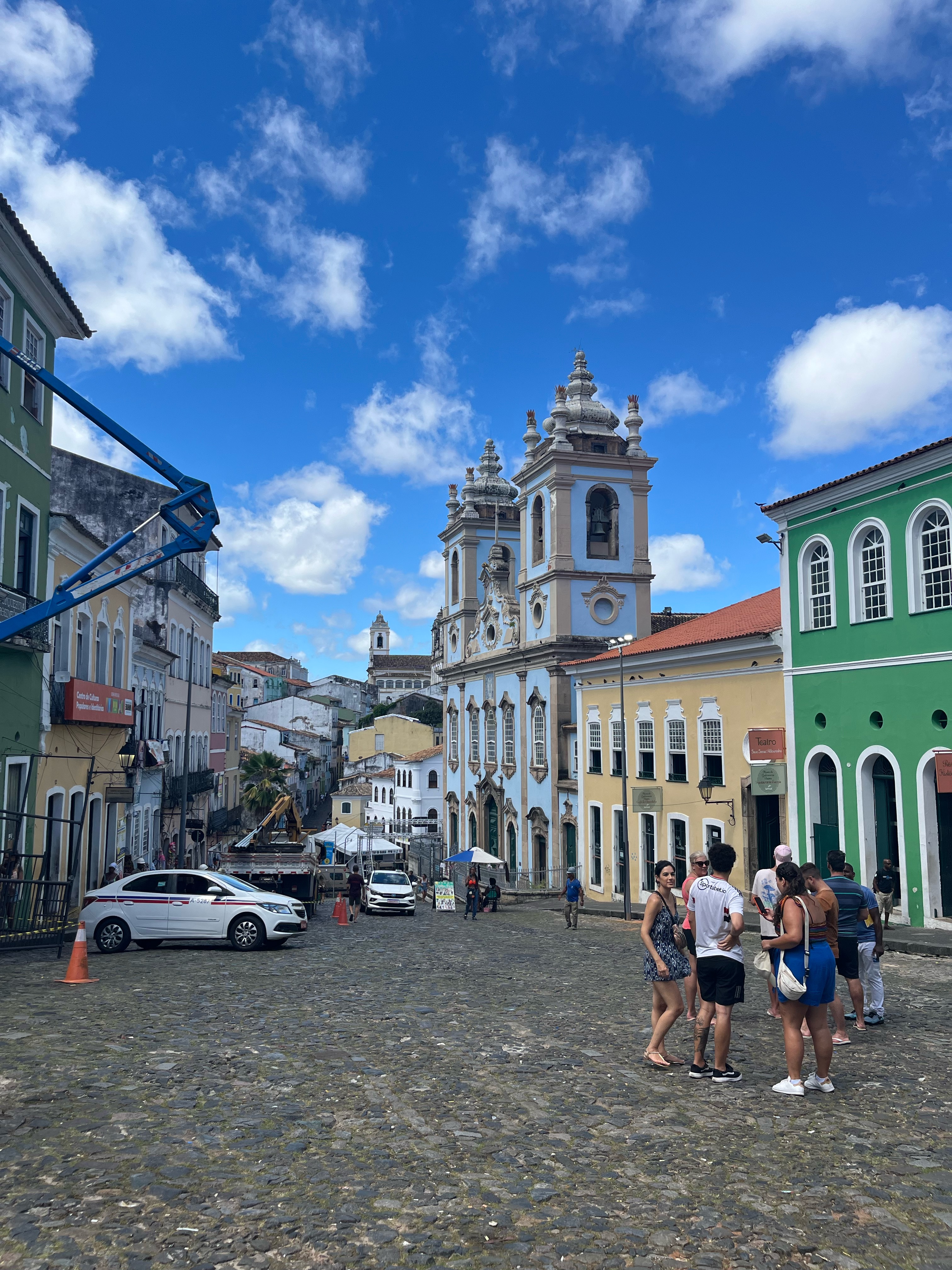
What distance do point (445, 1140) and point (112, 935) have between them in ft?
36.0

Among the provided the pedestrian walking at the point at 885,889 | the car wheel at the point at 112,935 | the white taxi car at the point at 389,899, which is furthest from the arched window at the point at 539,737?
the car wheel at the point at 112,935

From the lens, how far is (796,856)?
22.7 meters

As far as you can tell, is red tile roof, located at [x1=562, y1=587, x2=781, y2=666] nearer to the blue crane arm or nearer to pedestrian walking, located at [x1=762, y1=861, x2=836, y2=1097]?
the blue crane arm

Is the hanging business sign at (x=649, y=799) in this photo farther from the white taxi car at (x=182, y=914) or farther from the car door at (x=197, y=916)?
the car door at (x=197, y=916)

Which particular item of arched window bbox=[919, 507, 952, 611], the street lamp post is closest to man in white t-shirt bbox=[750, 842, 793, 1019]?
arched window bbox=[919, 507, 952, 611]

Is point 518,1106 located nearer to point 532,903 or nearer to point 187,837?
point 532,903

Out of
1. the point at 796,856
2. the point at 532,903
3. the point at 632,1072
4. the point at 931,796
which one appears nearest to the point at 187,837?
the point at 532,903

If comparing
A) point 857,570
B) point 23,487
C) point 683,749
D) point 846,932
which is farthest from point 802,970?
point 683,749

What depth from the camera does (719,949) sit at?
737 cm

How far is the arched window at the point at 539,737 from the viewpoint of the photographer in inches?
1797

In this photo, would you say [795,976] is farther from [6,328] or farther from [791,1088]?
[6,328]

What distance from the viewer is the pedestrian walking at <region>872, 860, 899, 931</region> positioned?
1730cm

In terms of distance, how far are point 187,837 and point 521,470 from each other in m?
23.1

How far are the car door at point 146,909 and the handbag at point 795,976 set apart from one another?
453 inches
